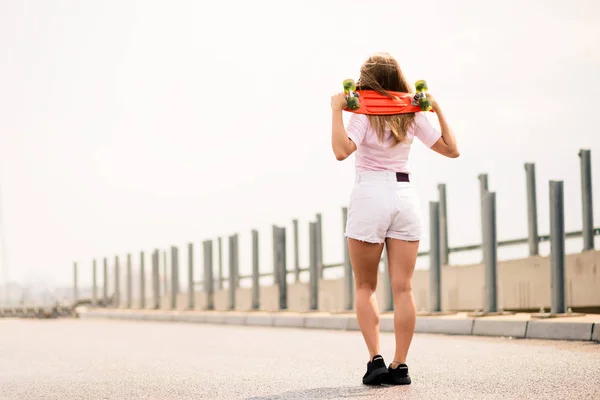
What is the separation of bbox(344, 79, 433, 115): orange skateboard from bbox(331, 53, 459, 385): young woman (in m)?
0.04

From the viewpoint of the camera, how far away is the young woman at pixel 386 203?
5773 millimetres

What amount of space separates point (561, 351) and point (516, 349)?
553 millimetres

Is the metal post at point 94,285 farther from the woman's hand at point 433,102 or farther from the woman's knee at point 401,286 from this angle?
the woman's hand at point 433,102

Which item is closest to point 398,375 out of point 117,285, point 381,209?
point 381,209

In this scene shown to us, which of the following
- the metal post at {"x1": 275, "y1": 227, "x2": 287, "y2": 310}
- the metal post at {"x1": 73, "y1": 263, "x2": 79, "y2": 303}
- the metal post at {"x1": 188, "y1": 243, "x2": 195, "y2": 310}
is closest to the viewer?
the metal post at {"x1": 275, "y1": 227, "x2": 287, "y2": 310}

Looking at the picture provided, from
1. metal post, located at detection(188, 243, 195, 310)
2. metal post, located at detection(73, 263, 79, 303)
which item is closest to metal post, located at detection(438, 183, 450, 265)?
metal post, located at detection(188, 243, 195, 310)

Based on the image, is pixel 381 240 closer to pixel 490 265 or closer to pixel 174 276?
pixel 490 265

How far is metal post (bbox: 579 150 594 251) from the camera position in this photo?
13.4m

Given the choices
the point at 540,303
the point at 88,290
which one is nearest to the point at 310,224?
the point at 540,303

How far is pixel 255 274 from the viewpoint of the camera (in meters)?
21.8

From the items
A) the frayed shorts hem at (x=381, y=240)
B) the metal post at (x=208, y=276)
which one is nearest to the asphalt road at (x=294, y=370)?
the frayed shorts hem at (x=381, y=240)

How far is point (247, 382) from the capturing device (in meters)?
6.54

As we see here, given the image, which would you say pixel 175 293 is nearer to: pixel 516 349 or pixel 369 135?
pixel 516 349

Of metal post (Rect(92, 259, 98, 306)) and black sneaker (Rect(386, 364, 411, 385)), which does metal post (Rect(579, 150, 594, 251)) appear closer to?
black sneaker (Rect(386, 364, 411, 385))
